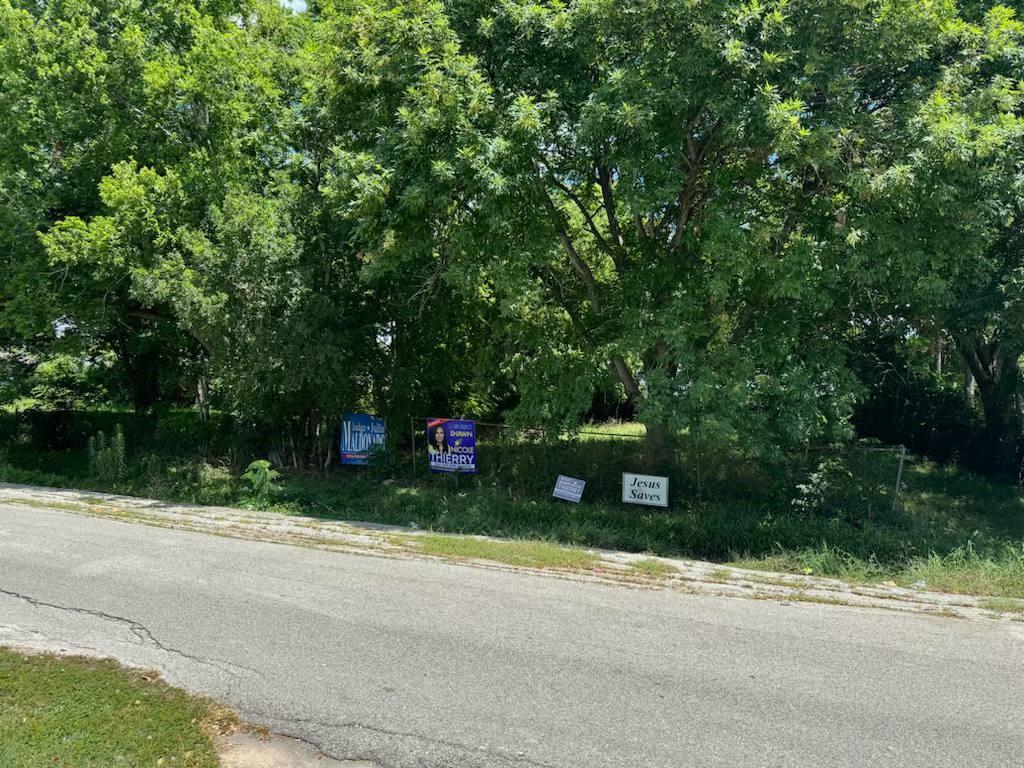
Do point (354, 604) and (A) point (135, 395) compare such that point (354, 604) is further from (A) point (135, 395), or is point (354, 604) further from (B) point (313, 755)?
(A) point (135, 395)

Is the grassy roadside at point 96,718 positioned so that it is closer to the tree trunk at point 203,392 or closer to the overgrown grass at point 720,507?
the overgrown grass at point 720,507

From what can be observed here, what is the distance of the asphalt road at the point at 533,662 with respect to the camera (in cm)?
436

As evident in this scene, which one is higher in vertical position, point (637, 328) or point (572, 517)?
point (637, 328)

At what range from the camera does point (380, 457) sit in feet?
52.1

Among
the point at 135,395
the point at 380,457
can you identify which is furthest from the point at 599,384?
the point at 135,395

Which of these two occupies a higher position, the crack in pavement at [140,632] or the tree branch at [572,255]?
the tree branch at [572,255]

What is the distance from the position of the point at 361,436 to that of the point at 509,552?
7278 mm

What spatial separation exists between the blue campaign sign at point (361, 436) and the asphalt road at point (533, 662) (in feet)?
24.0

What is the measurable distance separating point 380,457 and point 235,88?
905 centimetres

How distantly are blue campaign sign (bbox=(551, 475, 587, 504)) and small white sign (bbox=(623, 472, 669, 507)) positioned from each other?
896 mm

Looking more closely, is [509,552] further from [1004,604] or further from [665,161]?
[665,161]

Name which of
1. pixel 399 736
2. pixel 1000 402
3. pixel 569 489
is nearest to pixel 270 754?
pixel 399 736

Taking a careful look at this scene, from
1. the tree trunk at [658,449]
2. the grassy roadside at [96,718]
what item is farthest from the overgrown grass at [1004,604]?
the grassy roadside at [96,718]

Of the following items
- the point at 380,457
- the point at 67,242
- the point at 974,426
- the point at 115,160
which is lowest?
the point at 380,457
